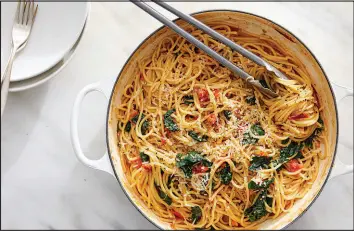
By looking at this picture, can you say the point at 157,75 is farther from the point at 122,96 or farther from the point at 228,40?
the point at 228,40

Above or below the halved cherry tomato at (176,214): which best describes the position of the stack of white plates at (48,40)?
above

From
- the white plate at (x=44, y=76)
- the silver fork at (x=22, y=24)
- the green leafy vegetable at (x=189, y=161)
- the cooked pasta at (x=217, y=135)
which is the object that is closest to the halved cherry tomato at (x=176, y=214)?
the cooked pasta at (x=217, y=135)

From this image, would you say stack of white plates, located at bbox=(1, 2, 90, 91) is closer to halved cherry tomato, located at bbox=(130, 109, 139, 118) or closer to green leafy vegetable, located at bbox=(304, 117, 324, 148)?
halved cherry tomato, located at bbox=(130, 109, 139, 118)

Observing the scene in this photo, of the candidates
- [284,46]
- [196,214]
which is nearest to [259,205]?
[196,214]

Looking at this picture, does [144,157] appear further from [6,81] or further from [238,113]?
[6,81]

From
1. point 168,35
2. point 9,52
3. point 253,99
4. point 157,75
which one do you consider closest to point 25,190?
point 9,52

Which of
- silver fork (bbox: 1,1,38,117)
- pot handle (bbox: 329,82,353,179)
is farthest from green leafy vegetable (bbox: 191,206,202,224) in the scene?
silver fork (bbox: 1,1,38,117)

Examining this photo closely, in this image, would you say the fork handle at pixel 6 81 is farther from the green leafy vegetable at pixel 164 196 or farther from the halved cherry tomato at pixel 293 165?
the halved cherry tomato at pixel 293 165
